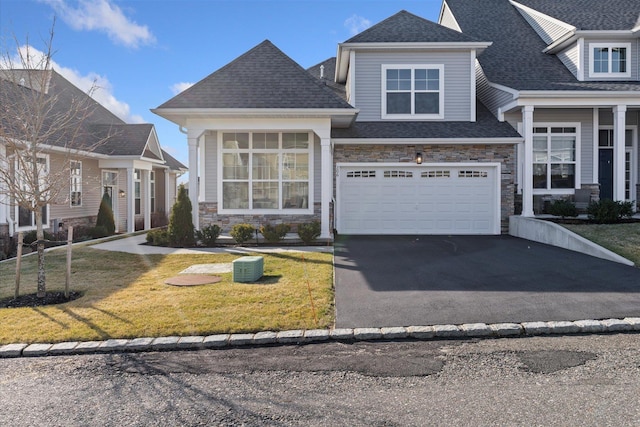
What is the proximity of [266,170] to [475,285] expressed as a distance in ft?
26.7

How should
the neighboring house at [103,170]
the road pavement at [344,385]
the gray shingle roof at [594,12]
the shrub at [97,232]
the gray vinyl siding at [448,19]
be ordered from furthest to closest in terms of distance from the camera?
1. the gray vinyl siding at [448,19]
2. the shrub at [97,232]
3. the gray shingle roof at [594,12]
4. the neighboring house at [103,170]
5. the road pavement at [344,385]

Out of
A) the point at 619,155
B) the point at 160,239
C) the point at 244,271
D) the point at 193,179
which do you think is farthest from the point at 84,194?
the point at 619,155

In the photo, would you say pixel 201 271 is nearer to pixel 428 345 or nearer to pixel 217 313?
pixel 217 313

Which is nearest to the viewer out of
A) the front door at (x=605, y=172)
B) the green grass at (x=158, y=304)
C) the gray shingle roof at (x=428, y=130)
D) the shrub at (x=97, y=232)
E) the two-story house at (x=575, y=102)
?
the green grass at (x=158, y=304)

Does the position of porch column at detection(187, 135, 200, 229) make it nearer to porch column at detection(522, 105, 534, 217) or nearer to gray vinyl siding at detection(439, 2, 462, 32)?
porch column at detection(522, 105, 534, 217)

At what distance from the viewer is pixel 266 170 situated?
14.4 m

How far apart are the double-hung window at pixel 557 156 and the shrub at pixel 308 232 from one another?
27.6 feet

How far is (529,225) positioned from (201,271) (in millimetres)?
9654

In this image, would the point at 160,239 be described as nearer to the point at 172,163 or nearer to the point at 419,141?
the point at 419,141

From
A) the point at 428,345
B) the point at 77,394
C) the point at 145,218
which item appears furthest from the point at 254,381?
the point at 145,218

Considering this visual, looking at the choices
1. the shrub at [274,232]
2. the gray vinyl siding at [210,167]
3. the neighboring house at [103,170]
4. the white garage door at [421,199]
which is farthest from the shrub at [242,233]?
the neighboring house at [103,170]

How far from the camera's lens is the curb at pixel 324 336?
5.24m

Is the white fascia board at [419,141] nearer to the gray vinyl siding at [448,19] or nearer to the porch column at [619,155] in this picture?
the porch column at [619,155]

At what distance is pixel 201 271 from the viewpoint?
924 cm
